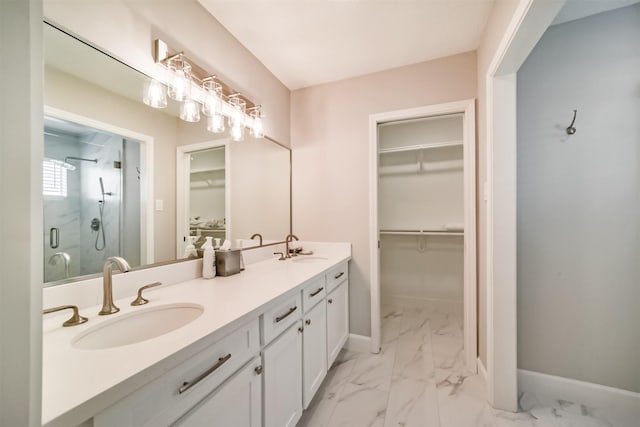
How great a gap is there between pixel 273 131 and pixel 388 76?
3.61ft

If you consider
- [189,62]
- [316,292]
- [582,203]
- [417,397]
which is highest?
[189,62]

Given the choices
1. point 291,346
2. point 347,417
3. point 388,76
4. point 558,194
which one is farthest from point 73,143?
point 558,194

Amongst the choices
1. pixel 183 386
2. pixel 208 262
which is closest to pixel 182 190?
pixel 208 262

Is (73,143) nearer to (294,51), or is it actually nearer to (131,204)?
(131,204)

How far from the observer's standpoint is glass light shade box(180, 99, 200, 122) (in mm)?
1337

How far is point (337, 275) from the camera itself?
192 centimetres

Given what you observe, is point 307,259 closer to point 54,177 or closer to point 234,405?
point 234,405

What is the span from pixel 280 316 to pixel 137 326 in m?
0.55

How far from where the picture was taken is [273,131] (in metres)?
2.19

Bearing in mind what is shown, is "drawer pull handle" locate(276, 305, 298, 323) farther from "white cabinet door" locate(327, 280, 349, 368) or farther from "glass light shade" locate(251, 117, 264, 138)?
"glass light shade" locate(251, 117, 264, 138)

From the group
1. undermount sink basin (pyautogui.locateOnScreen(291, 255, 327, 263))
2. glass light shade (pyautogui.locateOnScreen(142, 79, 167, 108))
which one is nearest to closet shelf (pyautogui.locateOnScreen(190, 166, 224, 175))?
glass light shade (pyautogui.locateOnScreen(142, 79, 167, 108))

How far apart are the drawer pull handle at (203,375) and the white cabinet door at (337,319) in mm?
989

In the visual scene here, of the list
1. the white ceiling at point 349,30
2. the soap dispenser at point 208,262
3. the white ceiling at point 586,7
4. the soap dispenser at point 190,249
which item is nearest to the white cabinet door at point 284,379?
the soap dispenser at point 208,262

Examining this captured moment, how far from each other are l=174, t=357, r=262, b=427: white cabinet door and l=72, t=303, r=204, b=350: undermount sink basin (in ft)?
0.96
